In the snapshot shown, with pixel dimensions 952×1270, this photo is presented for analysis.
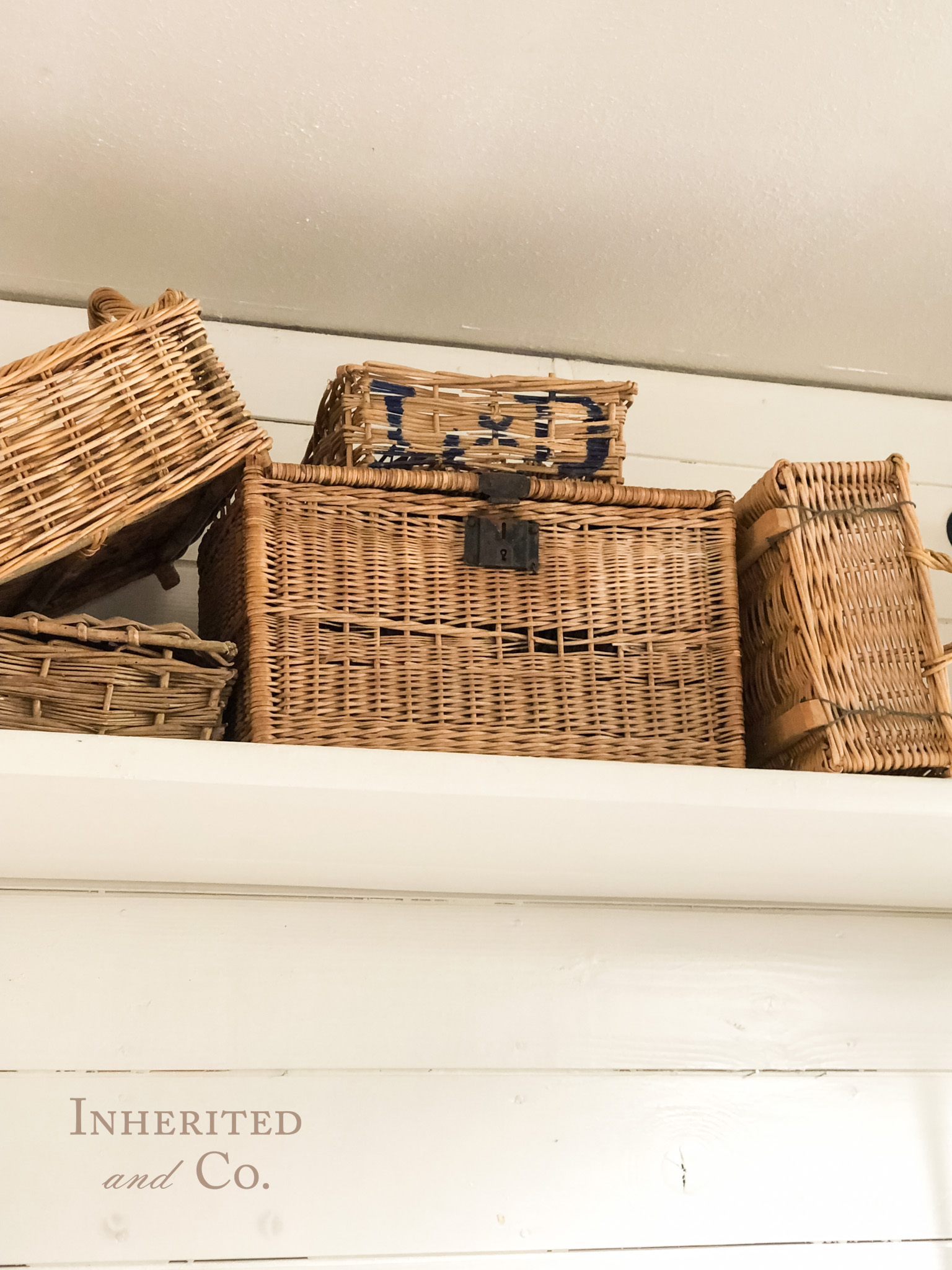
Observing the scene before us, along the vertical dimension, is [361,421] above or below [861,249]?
below

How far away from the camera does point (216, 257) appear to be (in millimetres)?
1201

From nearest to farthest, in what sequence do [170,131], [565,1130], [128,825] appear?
[128,825]
[170,131]
[565,1130]

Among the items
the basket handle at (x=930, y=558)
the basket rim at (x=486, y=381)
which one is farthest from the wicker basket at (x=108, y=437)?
the basket handle at (x=930, y=558)

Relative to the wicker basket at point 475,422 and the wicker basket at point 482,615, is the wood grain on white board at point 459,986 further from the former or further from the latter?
the wicker basket at point 475,422

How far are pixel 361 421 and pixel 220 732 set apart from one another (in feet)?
0.97

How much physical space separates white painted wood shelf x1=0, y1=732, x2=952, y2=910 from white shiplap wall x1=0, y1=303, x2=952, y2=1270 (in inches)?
1.6

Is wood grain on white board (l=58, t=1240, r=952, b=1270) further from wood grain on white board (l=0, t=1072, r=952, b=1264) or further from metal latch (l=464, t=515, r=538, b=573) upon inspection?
metal latch (l=464, t=515, r=538, b=573)

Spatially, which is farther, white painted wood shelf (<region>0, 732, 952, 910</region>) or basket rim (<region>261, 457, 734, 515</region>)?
basket rim (<region>261, 457, 734, 515</region>)

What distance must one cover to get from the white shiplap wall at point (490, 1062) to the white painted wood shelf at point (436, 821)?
41mm

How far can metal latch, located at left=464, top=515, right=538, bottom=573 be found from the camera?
99cm

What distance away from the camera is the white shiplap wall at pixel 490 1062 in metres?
1.06

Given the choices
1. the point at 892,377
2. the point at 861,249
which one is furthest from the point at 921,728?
the point at 892,377

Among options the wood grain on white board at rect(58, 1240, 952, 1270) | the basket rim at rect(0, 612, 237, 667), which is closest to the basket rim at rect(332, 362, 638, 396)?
the basket rim at rect(0, 612, 237, 667)

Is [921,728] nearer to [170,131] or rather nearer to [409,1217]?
[409,1217]
